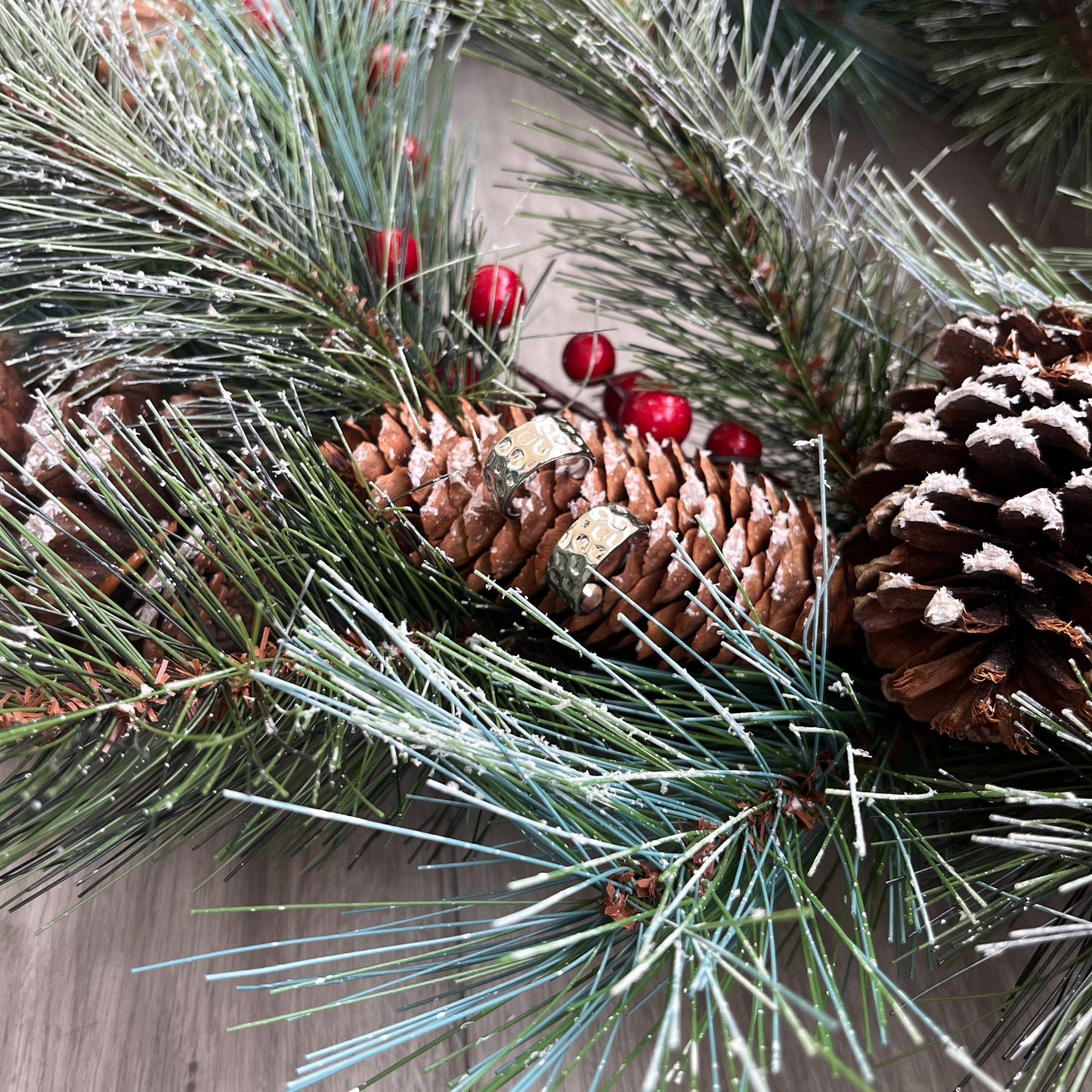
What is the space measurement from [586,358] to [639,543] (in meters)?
0.16

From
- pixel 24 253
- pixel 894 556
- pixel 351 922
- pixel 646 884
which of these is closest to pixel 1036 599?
pixel 894 556

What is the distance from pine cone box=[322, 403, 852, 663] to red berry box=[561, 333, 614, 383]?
11 cm

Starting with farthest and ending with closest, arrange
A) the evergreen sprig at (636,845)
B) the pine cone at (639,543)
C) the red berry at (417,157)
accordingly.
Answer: the red berry at (417,157)
the pine cone at (639,543)
the evergreen sprig at (636,845)

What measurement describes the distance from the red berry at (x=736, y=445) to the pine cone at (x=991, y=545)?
111 millimetres

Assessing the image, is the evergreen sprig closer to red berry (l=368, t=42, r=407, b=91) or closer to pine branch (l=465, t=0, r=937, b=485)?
pine branch (l=465, t=0, r=937, b=485)

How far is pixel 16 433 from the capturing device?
36 centimetres

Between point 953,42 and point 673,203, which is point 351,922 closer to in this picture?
point 673,203

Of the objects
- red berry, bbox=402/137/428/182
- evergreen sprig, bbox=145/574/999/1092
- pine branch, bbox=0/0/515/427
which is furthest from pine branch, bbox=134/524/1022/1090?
red berry, bbox=402/137/428/182

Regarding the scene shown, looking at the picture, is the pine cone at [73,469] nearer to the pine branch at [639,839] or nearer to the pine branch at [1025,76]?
the pine branch at [639,839]

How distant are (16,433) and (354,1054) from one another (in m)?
0.28

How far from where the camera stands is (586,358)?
1.49ft

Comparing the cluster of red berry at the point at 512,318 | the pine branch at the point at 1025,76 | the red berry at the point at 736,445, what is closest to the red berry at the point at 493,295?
the cluster of red berry at the point at 512,318

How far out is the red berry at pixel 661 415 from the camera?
415 millimetres

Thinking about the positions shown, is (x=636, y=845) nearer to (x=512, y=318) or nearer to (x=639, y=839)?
(x=639, y=839)
